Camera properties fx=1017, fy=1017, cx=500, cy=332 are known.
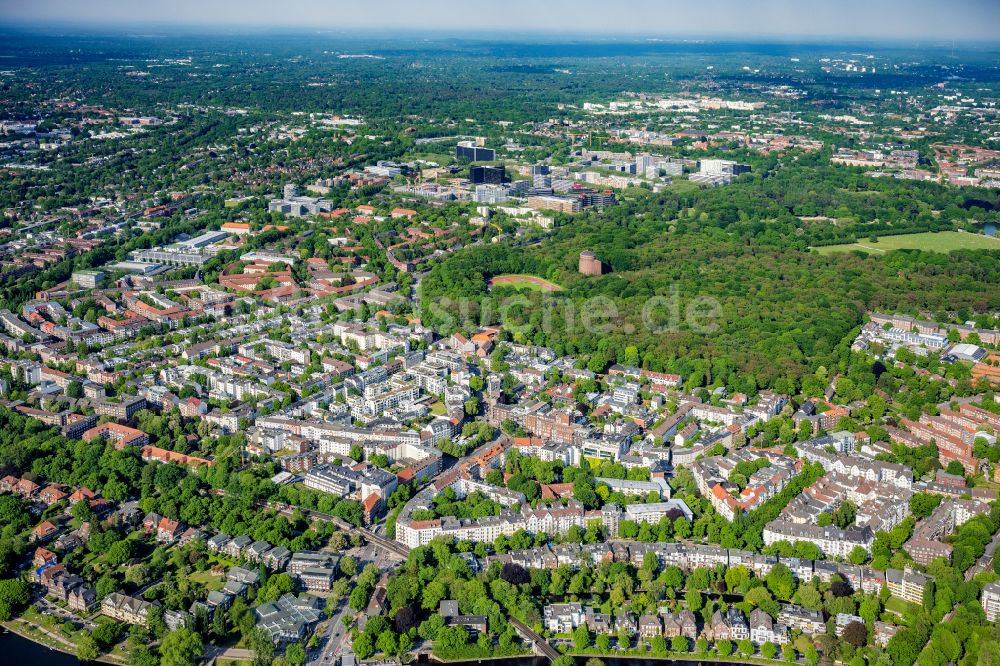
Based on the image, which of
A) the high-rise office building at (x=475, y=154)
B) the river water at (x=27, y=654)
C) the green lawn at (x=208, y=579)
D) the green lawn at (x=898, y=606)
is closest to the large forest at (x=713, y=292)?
→ the green lawn at (x=898, y=606)

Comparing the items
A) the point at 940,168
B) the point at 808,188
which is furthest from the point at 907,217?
the point at 940,168

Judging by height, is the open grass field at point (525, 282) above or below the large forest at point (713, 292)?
below

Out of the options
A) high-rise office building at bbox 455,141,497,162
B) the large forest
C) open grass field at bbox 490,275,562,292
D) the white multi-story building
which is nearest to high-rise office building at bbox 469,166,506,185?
high-rise office building at bbox 455,141,497,162

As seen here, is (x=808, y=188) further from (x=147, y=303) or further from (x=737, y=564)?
(x=737, y=564)

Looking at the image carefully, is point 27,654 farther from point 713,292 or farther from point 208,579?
point 713,292

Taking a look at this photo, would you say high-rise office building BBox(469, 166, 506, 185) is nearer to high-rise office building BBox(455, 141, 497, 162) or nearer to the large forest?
high-rise office building BBox(455, 141, 497, 162)

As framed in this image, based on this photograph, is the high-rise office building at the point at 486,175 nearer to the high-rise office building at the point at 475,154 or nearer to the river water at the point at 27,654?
the high-rise office building at the point at 475,154
